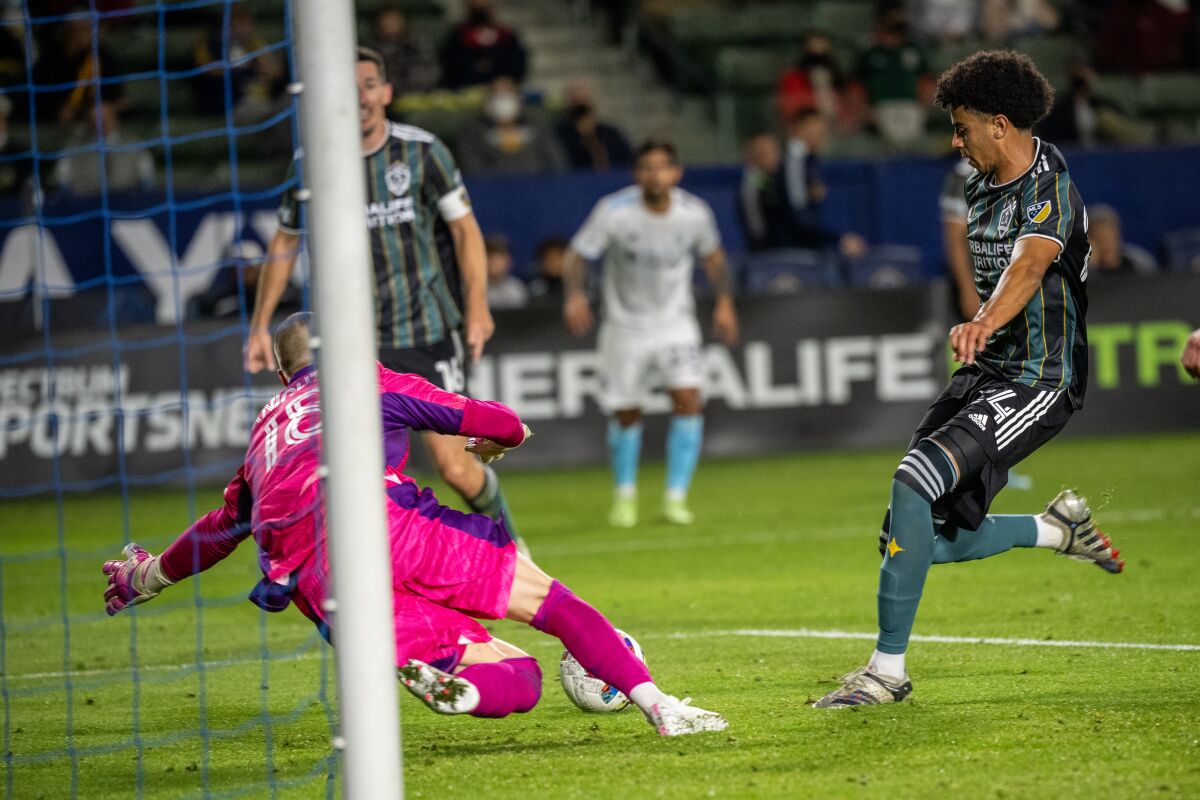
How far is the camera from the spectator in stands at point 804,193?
15.2m

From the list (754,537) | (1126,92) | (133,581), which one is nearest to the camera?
(133,581)

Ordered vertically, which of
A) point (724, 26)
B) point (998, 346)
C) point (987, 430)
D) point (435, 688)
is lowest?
point (435, 688)

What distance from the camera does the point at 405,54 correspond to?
16.8 metres

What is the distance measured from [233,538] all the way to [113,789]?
798 mm

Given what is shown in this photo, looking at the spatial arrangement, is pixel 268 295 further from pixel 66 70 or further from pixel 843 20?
pixel 843 20

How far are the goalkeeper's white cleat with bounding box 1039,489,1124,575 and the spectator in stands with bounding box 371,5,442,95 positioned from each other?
1152 centimetres

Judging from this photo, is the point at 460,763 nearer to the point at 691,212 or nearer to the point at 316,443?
the point at 316,443

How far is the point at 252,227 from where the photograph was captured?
14844mm

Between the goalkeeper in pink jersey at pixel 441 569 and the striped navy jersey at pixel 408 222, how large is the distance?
2700 millimetres

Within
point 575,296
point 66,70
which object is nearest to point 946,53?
point 575,296

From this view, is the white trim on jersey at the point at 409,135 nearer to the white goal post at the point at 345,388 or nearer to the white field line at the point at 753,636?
the white field line at the point at 753,636

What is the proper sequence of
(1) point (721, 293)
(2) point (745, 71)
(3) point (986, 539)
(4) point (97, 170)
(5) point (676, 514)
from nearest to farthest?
(3) point (986, 539) → (5) point (676, 514) → (1) point (721, 293) → (4) point (97, 170) → (2) point (745, 71)

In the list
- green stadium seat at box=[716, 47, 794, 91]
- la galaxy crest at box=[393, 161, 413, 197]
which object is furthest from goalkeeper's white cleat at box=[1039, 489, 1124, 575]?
green stadium seat at box=[716, 47, 794, 91]

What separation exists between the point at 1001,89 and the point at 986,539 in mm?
1507
